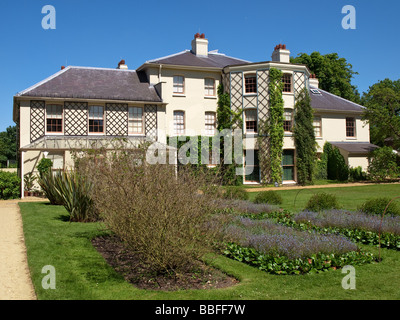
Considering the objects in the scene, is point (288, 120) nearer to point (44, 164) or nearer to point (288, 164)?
point (288, 164)

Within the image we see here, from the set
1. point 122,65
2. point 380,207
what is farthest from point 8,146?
point 380,207

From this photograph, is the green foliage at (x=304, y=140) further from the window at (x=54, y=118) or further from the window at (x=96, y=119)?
the window at (x=54, y=118)

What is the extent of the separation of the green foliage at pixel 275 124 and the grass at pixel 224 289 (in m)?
17.7

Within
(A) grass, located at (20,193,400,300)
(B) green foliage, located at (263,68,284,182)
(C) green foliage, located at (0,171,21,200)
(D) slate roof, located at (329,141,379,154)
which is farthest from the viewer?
(D) slate roof, located at (329,141,379,154)

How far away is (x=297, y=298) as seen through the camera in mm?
5168

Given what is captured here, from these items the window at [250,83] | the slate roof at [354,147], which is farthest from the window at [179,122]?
the slate roof at [354,147]

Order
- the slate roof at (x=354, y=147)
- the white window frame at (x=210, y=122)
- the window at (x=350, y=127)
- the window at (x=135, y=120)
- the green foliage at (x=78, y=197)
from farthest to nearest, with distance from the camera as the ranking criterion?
the window at (x=350, y=127)
the slate roof at (x=354, y=147)
the white window frame at (x=210, y=122)
the window at (x=135, y=120)
the green foliage at (x=78, y=197)

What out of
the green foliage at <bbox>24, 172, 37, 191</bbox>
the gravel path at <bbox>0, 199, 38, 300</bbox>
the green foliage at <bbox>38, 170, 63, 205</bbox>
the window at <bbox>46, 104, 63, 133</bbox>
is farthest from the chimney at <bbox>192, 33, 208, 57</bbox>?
the gravel path at <bbox>0, 199, 38, 300</bbox>

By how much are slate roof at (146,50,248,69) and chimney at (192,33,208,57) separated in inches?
13.3

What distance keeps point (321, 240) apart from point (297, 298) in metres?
2.91

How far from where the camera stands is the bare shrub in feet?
18.4

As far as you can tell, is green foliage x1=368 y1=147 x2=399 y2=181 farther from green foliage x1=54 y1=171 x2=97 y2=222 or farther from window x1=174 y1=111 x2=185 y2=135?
green foliage x1=54 y1=171 x2=97 y2=222

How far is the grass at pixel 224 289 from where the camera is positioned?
5.29 metres

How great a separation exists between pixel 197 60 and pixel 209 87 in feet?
7.28
